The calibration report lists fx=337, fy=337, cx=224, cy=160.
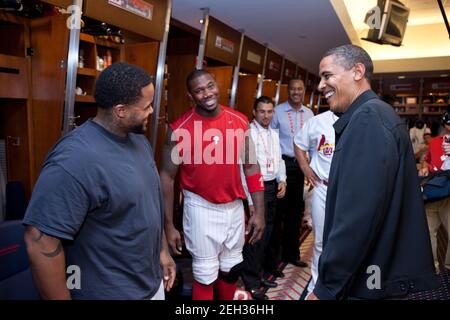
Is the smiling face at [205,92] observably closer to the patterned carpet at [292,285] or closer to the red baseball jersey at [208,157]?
the red baseball jersey at [208,157]

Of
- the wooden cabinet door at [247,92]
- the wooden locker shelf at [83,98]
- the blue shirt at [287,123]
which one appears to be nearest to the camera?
the wooden locker shelf at [83,98]

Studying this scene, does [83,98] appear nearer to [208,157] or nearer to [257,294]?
[208,157]

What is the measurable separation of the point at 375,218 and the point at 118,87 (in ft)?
3.22

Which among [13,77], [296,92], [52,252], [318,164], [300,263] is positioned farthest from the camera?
[296,92]

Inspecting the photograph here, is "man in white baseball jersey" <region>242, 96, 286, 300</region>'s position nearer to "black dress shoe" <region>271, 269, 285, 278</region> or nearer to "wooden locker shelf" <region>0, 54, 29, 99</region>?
"black dress shoe" <region>271, 269, 285, 278</region>

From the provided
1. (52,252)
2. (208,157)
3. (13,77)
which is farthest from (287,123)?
(52,252)

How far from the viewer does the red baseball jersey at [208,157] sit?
211 cm

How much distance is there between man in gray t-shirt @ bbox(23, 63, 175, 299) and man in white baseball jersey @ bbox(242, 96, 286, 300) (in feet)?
5.07

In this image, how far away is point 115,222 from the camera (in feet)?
3.84

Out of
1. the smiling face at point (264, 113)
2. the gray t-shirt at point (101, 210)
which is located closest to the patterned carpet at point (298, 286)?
the smiling face at point (264, 113)

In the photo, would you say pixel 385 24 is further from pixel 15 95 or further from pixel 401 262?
pixel 15 95

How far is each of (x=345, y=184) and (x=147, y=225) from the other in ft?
2.38

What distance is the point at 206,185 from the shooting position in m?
2.11

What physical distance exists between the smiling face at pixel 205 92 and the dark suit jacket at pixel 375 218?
44.5 inches
